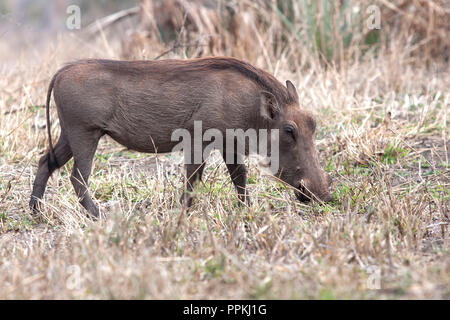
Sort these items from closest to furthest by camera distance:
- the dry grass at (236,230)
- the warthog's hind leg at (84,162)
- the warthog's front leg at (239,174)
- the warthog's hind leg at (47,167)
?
the dry grass at (236,230) < the warthog's hind leg at (84,162) < the warthog's front leg at (239,174) < the warthog's hind leg at (47,167)

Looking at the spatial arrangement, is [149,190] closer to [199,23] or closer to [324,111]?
[324,111]

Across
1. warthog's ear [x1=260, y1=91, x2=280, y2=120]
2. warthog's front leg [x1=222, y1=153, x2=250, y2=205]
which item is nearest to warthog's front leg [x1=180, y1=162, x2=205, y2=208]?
warthog's front leg [x1=222, y1=153, x2=250, y2=205]

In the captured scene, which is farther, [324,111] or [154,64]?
[324,111]

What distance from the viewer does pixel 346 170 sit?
4602mm

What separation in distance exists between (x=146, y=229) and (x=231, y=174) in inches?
39.0

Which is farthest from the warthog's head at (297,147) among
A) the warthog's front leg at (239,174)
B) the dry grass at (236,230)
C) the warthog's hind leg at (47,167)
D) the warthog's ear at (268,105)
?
the warthog's hind leg at (47,167)

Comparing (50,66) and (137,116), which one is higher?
(50,66)

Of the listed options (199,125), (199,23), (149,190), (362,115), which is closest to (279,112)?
(199,125)

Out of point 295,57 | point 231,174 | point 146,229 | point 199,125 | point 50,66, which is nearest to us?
point 146,229

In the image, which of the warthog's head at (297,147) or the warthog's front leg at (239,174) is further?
the warthog's front leg at (239,174)

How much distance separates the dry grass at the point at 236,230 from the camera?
2715 mm
